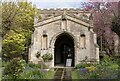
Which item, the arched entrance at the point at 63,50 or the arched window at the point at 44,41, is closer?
the arched window at the point at 44,41

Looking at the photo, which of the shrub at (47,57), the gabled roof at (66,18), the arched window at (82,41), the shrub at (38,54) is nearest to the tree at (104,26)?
the gabled roof at (66,18)

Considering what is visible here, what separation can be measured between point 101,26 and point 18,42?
7.85m

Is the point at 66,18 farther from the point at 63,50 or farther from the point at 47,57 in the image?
the point at 63,50

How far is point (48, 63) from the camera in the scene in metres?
18.7

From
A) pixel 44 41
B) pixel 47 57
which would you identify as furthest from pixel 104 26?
pixel 47 57

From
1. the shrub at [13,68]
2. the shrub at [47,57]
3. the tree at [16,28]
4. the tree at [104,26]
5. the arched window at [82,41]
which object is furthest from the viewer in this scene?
the tree at [104,26]

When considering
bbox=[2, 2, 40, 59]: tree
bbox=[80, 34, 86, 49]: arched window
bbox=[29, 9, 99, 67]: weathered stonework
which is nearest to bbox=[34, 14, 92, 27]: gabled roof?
bbox=[29, 9, 99, 67]: weathered stonework

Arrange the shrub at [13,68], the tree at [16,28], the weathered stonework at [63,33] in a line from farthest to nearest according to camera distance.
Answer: the weathered stonework at [63,33] < the tree at [16,28] < the shrub at [13,68]

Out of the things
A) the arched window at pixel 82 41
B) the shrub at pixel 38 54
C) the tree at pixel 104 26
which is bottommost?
the shrub at pixel 38 54

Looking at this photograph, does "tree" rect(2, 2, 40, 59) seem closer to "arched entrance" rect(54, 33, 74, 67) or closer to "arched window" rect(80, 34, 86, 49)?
"arched entrance" rect(54, 33, 74, 67)

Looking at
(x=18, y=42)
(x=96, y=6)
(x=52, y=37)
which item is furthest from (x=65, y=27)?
(x=96, y=6)

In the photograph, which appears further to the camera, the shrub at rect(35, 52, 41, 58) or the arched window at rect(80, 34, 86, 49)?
the arched window at rect(80, 34, 86, 49)

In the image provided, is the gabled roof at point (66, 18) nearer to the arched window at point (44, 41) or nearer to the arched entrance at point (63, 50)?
the arched window at point (44, 41)

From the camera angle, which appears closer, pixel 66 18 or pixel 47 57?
pixel 47 57
